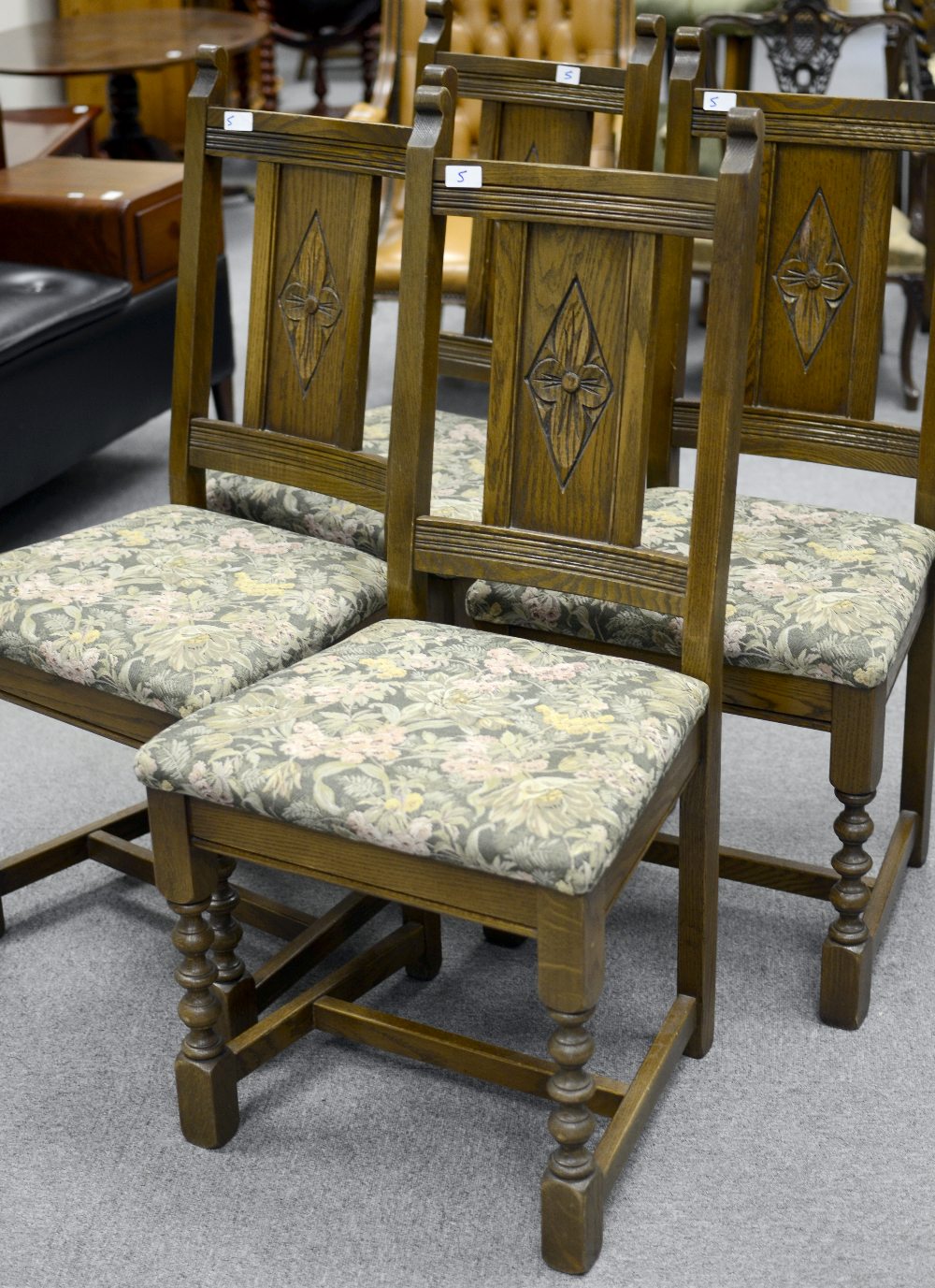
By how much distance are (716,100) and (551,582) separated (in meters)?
0.67

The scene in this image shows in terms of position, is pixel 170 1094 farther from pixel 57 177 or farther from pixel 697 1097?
pixel 57 177

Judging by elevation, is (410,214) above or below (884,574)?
above

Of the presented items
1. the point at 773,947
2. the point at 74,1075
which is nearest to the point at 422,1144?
the point at 74,1075

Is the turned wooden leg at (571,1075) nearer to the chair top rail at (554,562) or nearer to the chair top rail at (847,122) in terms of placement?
the chair top rail at (554,562)

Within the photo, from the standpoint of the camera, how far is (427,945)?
182 centimetres

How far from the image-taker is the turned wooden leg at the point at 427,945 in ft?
5.90

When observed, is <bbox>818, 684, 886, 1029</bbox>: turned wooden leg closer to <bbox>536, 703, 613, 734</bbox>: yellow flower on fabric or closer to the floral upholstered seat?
<bbox>536, 703, 613, 734</bbox>: yellow flower on fabric

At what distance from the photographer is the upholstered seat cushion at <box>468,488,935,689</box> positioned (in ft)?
5.19

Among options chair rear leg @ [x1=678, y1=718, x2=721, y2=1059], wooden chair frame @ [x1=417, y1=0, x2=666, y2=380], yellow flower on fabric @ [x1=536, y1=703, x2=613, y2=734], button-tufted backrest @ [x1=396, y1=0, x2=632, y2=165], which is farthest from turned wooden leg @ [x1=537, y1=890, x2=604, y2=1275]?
button-tufted backrest @ [x1=396, y1=0, x2=632, y2=165]

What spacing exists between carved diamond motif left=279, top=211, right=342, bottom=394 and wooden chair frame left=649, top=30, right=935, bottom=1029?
1.39ft

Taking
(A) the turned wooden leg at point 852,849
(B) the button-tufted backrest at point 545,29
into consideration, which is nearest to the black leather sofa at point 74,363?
(B) the button-tufted backrest at point 545,29

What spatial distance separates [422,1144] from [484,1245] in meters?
0.15

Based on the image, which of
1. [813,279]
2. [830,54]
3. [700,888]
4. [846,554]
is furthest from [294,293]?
[830,54]

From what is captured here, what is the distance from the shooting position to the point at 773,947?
1.89 metres
